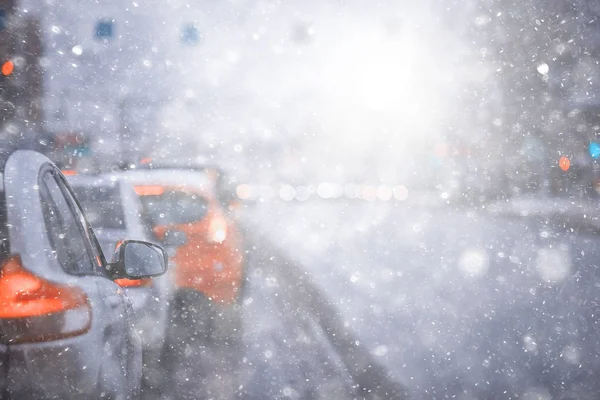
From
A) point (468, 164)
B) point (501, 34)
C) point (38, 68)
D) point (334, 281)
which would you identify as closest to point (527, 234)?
point (334, 281)

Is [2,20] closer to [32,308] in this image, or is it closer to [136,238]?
[136,238]

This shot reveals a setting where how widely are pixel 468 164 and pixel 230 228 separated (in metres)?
40.0

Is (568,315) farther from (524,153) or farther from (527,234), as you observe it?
(524,153)

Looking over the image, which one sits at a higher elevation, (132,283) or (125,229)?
(125,229)

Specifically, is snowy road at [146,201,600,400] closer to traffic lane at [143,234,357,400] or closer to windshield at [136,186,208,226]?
traffic lane at [143,234,357,400]

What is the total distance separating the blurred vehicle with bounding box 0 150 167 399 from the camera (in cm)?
186

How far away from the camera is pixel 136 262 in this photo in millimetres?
2871

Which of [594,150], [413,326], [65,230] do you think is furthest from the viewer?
[594,150]

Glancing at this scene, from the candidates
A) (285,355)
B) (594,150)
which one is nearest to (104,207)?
(285,355)

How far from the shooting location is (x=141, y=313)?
4641 mm

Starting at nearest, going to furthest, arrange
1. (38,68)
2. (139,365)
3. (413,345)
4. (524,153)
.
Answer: (139,365) → (413,345) → (38,68) → (524,153)

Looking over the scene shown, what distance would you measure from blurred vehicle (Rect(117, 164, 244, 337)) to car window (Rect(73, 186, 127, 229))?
0.70m

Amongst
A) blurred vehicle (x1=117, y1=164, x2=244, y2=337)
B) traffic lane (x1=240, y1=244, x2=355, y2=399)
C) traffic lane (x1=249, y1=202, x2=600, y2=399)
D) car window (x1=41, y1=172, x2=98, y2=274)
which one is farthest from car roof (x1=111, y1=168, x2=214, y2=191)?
car window (x1=41, y1=172, x2=98, y2=274)

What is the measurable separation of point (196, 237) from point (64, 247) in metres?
3.87
